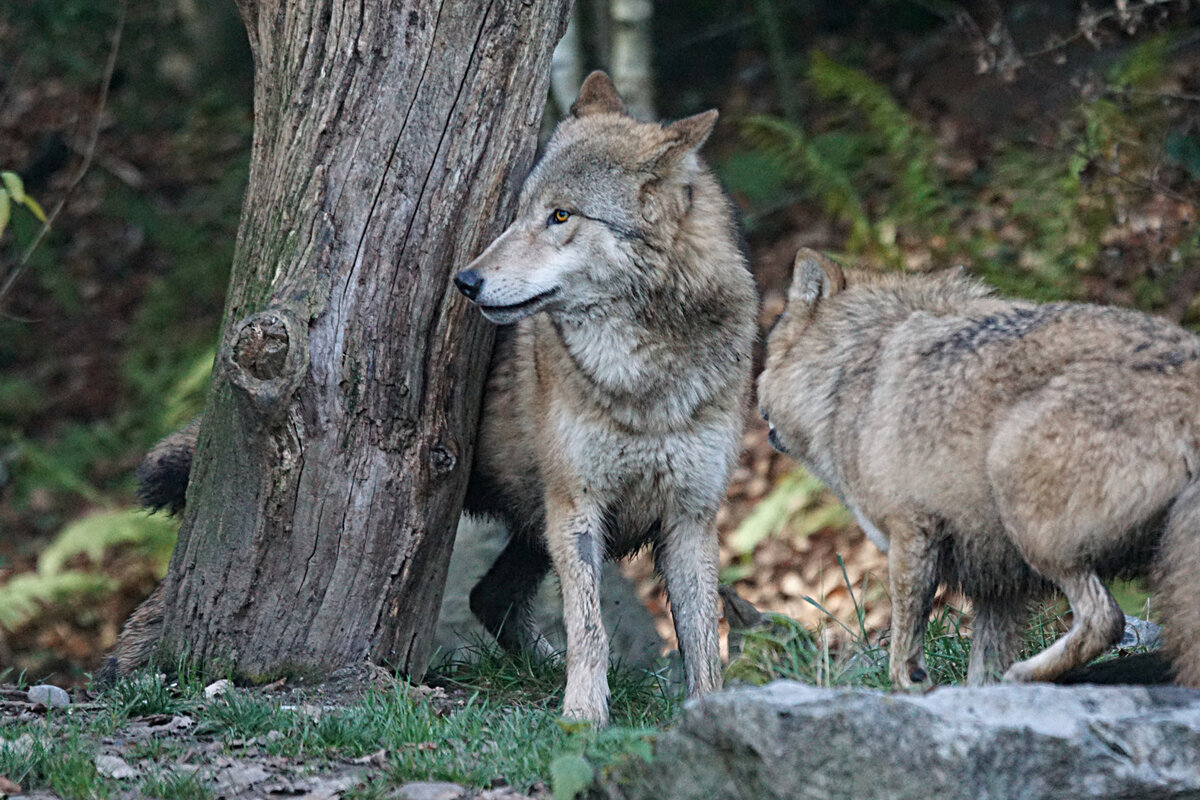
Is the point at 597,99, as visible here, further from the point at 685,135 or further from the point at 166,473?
the point at 166,473

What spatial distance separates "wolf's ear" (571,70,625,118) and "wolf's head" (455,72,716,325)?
603 millimetres

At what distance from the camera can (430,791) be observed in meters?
3.90

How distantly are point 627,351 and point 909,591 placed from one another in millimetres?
1659

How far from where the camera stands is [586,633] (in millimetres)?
5320

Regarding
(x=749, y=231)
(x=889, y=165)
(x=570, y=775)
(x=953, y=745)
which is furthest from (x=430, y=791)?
(x=749, y=231)

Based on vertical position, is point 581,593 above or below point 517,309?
below

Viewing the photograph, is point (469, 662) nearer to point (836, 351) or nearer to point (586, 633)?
point (586, 633)

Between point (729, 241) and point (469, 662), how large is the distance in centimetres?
263

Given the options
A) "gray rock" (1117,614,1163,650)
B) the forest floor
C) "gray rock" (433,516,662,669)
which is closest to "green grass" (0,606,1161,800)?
"gray rock" (1117,614,1163,650)

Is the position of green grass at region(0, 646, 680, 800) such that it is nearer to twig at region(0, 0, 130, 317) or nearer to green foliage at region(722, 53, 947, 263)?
twig at region(0, 0, 130, 317)

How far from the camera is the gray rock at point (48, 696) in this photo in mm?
5000

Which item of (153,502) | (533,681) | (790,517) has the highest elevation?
(153,502)

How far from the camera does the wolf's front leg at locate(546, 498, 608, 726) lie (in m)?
5.24

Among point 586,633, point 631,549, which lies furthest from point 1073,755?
point 631,549
